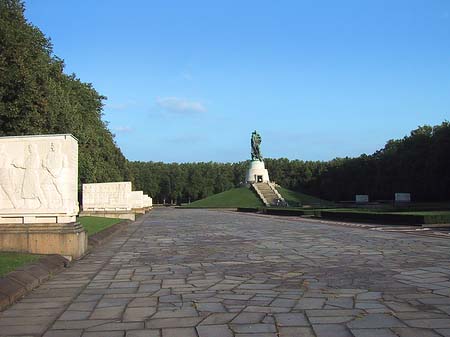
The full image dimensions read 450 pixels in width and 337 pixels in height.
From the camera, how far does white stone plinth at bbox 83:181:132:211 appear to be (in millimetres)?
30875

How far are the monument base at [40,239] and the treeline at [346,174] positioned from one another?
187 feet

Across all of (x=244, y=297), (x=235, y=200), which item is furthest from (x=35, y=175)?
(x=235, y=200)

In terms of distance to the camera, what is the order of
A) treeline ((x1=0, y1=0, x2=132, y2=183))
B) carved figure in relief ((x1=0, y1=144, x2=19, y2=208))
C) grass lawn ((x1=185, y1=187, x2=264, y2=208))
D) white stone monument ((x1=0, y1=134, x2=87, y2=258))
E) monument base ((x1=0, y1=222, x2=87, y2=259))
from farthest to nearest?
grass lawn ((x1=185, y1=187, x2=264, y2=208))
treeline ((x1=0, y1=0, x2=132, y2=183))
carved figure in relief ((x1=0, y1=144, x2=19, y2=208))
white stone monument ((x1=0, y1=134, x2=87, y2=258))
monument base ((x1=0, y1=222, x2=87, y2=259))

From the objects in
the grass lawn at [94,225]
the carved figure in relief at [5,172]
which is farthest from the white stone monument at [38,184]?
the grass lawn at [94,225]

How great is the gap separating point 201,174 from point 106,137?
51.6 m

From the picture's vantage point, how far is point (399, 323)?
16.9ft

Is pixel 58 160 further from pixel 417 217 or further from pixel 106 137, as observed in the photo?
pixel 106 137

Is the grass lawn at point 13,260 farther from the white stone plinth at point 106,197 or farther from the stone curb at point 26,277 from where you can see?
the white stone plinth at point 106,197

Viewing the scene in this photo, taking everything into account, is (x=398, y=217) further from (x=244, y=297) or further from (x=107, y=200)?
(x=244, y=297)

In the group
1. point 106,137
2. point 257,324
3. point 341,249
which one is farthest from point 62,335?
point 106,137

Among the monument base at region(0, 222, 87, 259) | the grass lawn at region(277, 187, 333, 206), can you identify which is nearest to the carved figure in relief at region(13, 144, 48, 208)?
the monument base at region(0, 222, 87, 259)

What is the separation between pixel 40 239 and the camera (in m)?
10.6

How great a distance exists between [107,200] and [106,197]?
0.67ft

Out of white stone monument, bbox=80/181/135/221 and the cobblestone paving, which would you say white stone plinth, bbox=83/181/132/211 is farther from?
the cobblestone paving
